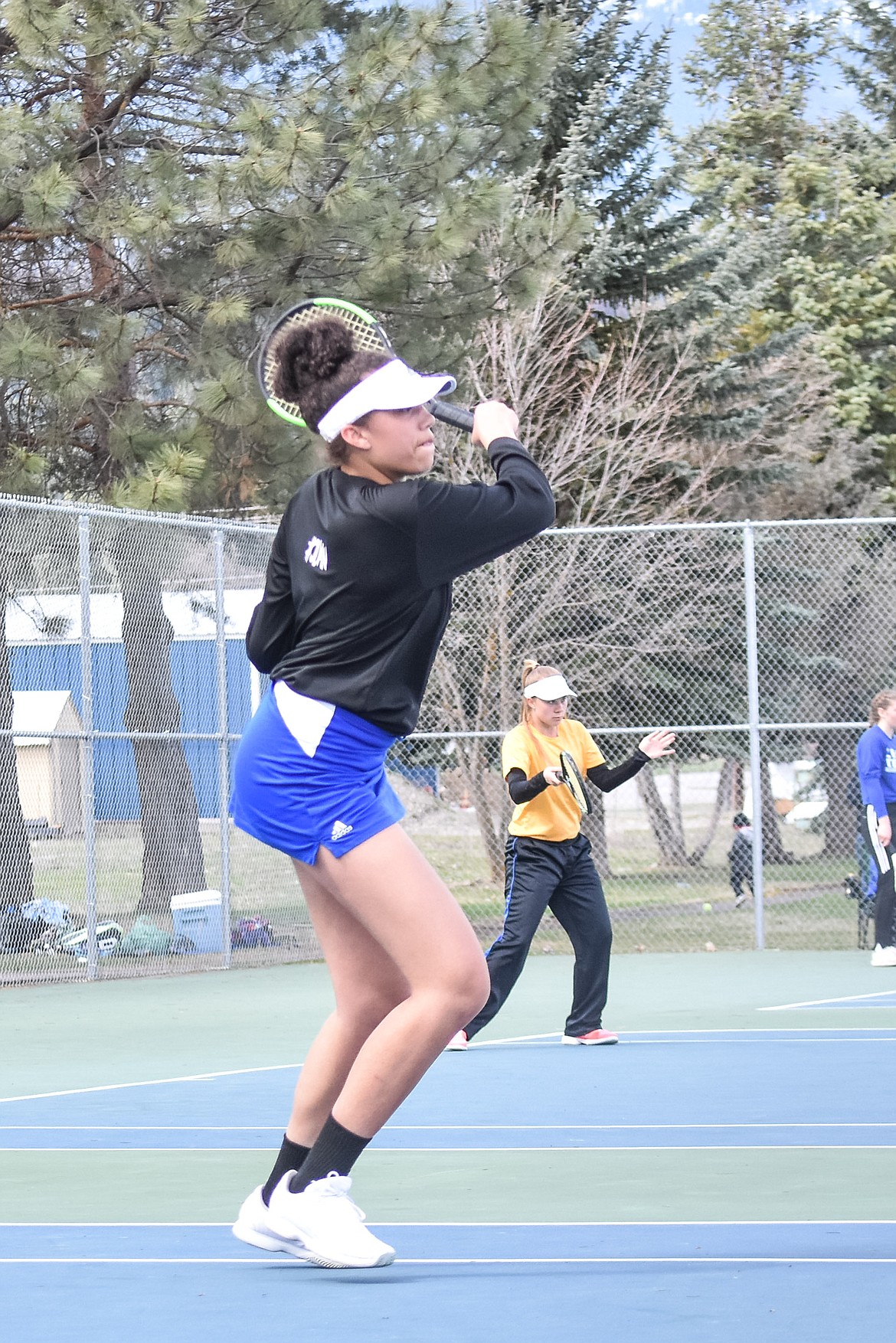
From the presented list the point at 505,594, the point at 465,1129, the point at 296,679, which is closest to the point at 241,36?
the point at 505,594

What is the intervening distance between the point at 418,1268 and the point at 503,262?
554 inches

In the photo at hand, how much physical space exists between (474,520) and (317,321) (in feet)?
2.33

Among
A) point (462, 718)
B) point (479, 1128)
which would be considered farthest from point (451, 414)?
point (462, 718)

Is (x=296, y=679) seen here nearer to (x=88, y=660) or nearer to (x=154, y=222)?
(x=88, y=660)

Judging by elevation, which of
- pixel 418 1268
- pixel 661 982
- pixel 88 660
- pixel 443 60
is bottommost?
pixel 661 982

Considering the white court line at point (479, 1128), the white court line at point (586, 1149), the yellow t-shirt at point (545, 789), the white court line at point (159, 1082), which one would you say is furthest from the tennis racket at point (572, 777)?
the white court line at point (586, 1149)

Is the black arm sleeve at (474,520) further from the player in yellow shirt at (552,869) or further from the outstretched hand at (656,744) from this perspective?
the player in yellow shirt at (552,869)

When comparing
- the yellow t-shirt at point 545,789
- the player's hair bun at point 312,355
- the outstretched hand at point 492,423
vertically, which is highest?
the player's hair bun at point 312,355

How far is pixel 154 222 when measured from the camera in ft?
50.1

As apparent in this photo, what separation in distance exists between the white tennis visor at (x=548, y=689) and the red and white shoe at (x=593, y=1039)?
162 centimetres

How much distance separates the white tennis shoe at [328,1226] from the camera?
437cm

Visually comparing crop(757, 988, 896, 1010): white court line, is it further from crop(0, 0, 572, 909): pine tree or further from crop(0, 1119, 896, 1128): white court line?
crop(0, 0, 572, 909): pine tree

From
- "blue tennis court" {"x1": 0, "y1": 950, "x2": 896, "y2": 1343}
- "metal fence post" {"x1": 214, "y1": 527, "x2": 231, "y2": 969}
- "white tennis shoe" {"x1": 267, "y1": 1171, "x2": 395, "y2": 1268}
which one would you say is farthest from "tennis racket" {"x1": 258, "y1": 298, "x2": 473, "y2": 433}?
"metal fence post" {"x1": 214, "y1": 527, "x2": 231, "y2": 969}

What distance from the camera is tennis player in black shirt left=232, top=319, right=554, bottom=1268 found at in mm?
4250
